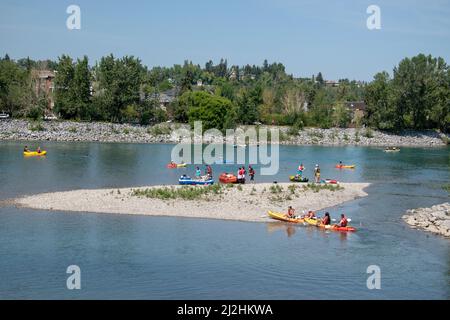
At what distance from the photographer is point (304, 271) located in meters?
31.0

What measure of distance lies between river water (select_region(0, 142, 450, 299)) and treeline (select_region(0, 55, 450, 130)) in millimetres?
62965

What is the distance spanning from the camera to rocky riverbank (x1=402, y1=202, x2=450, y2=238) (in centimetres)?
3978

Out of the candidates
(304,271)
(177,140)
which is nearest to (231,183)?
(304,271)

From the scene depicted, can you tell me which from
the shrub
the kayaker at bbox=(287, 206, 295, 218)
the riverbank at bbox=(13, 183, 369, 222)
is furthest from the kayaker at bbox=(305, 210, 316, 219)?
the shrub

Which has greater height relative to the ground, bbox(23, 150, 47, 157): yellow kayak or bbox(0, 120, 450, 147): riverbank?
bbox(0, 120, 450, 147): riverbank

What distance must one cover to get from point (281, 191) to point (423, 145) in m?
79.8

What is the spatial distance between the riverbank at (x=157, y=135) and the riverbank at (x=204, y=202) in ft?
185

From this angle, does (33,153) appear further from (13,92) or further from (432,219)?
(432,219)

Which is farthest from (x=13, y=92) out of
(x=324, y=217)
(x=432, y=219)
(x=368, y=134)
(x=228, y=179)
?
(x=432, y=219)

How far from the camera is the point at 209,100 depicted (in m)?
115

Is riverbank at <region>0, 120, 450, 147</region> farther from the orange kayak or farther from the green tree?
the orange kayak

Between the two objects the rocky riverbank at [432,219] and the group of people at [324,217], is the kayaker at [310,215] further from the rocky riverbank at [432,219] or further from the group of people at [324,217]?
the rocky riverbank at [432,219]
